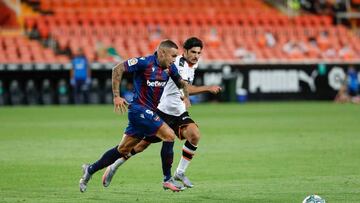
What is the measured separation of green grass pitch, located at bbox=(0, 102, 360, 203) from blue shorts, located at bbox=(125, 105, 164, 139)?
0.73 m

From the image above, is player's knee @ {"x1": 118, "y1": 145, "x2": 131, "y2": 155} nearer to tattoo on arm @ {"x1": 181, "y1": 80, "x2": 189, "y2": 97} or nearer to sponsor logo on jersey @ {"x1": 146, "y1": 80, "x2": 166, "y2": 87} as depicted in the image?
sponsor logo on jersey @ {"x1": 146, "y1": 80, "x2": 166, "y2": 87}

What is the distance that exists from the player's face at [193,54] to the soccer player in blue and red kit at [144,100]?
0.86 metres

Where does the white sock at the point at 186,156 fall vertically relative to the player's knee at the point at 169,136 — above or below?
below

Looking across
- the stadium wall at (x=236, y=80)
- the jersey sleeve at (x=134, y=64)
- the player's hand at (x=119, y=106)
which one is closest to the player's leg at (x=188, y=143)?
the jersey sleeve at (x=134, y=64)

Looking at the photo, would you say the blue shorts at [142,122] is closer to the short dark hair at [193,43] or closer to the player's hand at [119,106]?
the player's hand at [119,106]

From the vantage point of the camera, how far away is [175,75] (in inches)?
439

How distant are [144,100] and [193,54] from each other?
125 cm

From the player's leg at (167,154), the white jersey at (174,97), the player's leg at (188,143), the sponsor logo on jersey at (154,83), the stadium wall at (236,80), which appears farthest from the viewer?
the stadium wall at (236,80)

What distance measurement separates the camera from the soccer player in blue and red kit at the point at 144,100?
422 inches

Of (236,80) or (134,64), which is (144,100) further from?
(236,80)

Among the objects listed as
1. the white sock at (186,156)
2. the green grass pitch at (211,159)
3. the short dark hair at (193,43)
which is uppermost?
the short dark hair at (193,43)

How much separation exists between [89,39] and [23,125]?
12.3 metres

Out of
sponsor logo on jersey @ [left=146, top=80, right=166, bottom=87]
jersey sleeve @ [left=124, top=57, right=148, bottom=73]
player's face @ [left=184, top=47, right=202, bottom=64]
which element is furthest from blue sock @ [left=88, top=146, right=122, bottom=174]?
player's face @ [left=184, top=47, right=202, bottom=64]

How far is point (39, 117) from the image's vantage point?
25.4 metres
